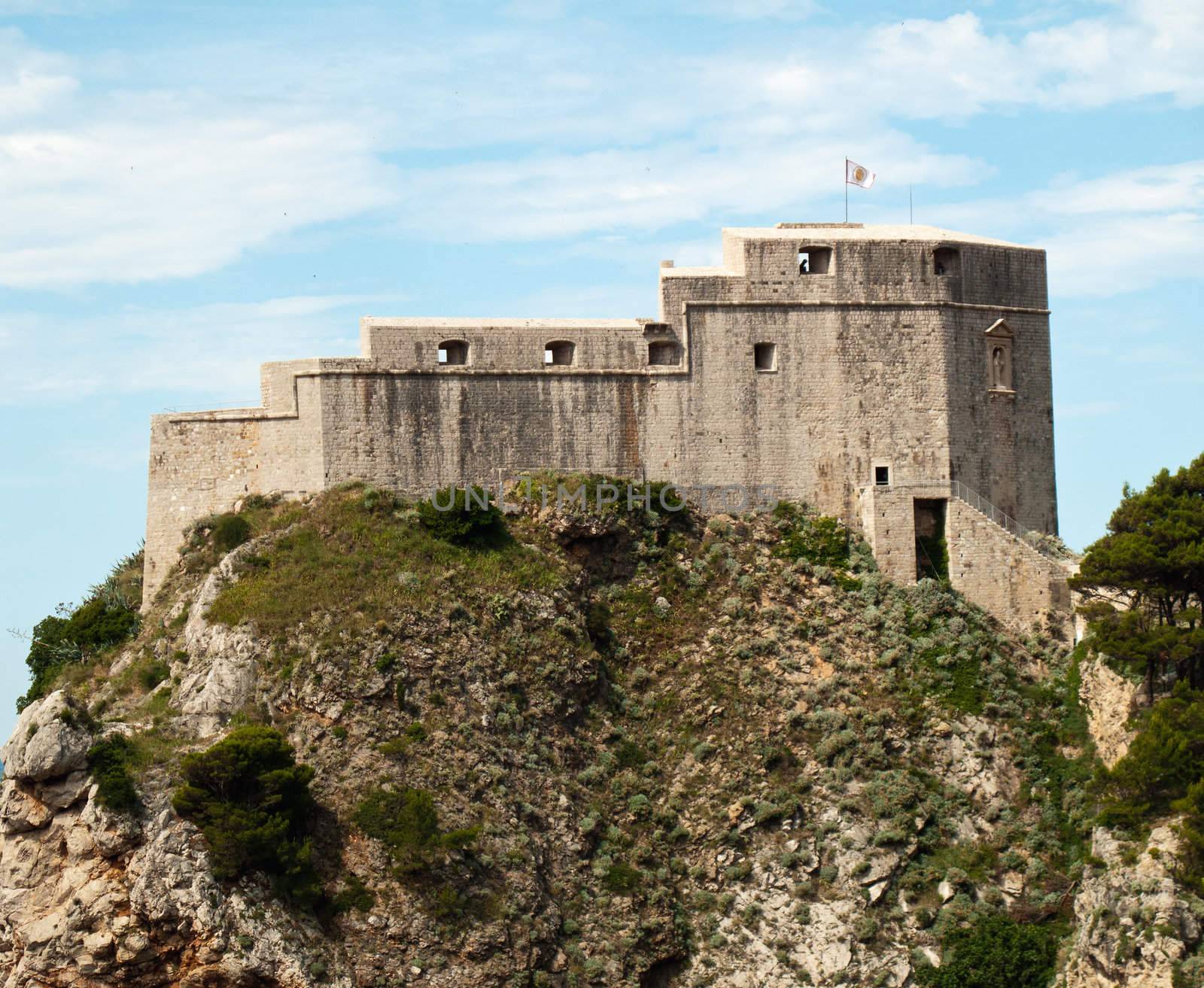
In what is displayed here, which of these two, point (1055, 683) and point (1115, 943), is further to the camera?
point (1055, 683)

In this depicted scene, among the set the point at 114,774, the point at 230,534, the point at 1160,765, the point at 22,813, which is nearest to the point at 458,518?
the point at 230,534

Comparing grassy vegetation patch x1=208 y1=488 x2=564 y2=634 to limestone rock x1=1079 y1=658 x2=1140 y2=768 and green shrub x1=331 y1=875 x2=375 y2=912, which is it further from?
limestone rock x1=1079 y1=658 x2=1140 y2=768

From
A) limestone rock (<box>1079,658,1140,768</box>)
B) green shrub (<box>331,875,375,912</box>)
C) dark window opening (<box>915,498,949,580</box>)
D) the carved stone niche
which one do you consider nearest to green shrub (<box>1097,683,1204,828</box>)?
limestone rock (<box>1079,658,1140,768</box>)

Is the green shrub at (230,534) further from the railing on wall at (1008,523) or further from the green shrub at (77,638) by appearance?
the railing on wall at (1008,523)

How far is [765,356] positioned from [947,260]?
597 centimetres

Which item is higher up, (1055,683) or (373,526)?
(373,526)

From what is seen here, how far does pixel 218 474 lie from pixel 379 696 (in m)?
10.1

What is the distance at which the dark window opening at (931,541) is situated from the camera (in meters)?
56.6

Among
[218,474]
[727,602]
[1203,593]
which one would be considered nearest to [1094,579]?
[1203,593]

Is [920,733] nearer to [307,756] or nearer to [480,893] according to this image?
[480,893]

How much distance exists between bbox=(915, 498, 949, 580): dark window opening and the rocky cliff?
101 cm

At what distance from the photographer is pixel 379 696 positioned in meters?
50.7

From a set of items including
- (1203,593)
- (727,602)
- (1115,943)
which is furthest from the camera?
(727,602)

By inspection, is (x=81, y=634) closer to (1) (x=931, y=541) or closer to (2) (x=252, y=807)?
(2) (x=252, y=807)
